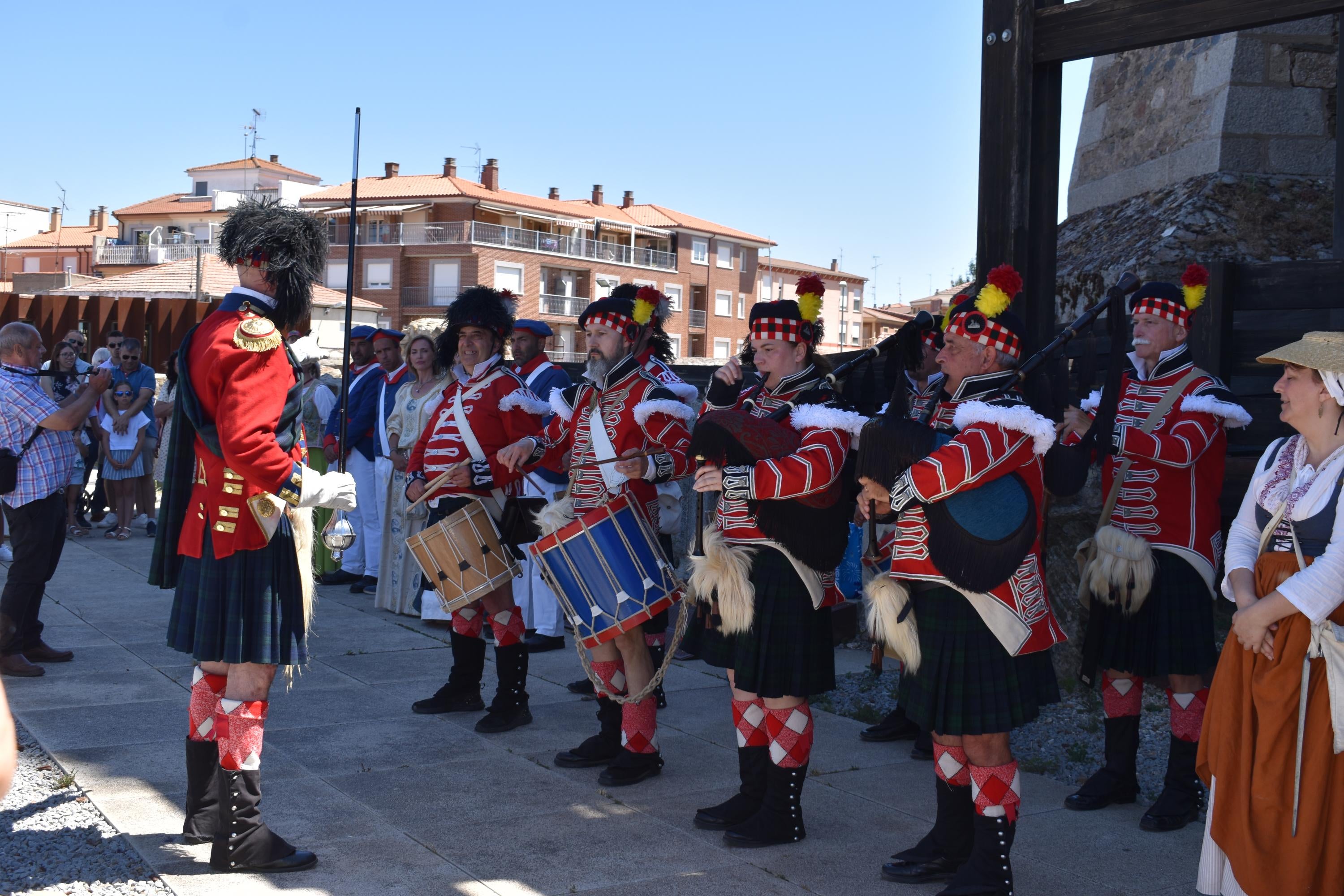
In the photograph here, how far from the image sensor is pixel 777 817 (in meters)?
4.17

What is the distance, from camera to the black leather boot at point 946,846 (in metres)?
3.84

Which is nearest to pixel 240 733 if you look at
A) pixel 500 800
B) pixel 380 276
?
pixel 500 800

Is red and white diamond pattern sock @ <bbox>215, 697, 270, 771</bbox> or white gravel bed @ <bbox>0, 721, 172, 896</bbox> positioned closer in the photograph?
white gravel bed @ <bbox>0, 721, 172, 896</bbox>

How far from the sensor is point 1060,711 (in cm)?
585

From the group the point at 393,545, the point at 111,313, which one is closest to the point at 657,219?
the point at 111,313

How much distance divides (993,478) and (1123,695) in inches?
62.7

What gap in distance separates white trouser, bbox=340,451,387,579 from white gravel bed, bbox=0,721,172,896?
4827mm

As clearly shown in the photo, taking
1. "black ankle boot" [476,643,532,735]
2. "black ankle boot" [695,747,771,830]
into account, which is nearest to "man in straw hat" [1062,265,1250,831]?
"black ankle boot" [695,747,771,830]

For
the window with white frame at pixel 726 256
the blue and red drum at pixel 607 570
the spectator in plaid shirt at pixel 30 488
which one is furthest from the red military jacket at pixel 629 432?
the window with white frame at pixel 726 256

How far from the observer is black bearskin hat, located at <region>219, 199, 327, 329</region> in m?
4.08

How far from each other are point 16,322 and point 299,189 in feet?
203

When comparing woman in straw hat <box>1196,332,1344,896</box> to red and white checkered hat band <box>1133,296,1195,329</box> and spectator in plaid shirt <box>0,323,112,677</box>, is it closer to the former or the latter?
red and white checkered hat band <box>1133,296,1195,329</box>

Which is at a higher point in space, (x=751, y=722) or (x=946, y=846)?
(x=751, y=722)

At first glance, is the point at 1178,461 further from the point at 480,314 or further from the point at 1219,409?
the point at 480,314
